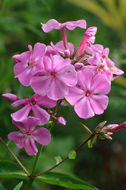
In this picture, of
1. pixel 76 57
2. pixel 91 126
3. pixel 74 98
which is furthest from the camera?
pixel 91 126

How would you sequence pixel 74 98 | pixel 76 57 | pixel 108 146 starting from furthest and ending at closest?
pixel 108 146 → pixel 76 57 → pixel 74 98

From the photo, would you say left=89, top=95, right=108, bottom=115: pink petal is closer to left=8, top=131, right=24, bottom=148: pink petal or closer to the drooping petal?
the drooping petal

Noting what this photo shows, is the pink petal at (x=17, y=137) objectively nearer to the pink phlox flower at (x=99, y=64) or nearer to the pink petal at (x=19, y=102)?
the pink petal at (x=19, y=102)

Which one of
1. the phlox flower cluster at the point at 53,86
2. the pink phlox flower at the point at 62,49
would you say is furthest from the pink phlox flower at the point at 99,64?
the pink phlox flower at the point at 62,49

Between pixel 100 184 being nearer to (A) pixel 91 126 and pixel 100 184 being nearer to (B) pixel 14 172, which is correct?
(A) pixel 91 126

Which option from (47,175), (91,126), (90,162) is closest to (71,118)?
(91,126)

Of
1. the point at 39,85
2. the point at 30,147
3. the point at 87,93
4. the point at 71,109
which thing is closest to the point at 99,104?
the point at 87,93
